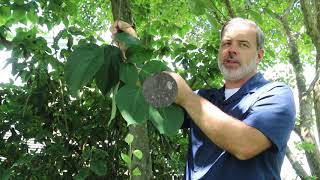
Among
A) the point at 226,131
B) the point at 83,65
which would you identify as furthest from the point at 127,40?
the point at 226,131

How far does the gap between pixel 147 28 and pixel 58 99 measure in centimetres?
102

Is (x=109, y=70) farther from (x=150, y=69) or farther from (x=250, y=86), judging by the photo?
(x=250, y=86)

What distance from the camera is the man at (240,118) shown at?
1.83 m

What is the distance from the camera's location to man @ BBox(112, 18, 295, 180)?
6.00 ft

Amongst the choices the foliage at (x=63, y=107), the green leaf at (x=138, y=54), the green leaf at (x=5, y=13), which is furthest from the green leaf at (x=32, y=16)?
the green leaf at (x=138, y=54)

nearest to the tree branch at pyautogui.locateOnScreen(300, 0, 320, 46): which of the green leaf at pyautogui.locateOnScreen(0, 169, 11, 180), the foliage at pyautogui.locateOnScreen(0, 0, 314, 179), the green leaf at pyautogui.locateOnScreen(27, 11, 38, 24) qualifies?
the foliage at pyautogui.locateOnScreen(0, 0, 314, 179)

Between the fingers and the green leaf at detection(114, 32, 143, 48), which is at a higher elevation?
the fingers

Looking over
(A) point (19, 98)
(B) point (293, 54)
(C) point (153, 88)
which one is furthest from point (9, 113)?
(B) point (293, 54)

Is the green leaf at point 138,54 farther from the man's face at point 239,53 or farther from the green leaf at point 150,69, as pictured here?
the man's face at point 239,53

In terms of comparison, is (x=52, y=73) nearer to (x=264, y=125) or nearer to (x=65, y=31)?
(x=65, y=31)

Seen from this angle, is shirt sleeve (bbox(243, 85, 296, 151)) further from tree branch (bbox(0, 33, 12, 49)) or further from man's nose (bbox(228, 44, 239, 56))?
tree branch (bbox(0, 33, 12, 49))

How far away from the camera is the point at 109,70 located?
1674 millimetres

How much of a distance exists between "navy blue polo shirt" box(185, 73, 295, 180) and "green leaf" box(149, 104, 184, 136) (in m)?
0.42

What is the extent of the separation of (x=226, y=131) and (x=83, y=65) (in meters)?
0.63
